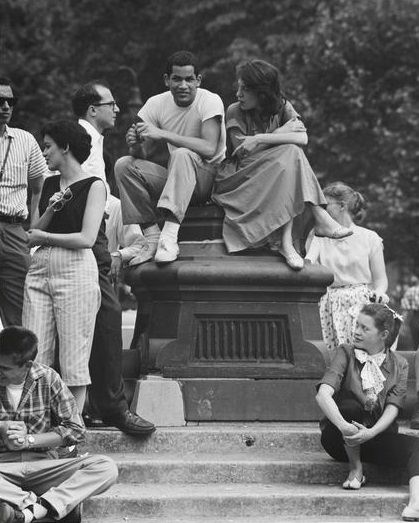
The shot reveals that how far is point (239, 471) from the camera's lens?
849cm

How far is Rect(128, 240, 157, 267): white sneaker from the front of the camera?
992cm

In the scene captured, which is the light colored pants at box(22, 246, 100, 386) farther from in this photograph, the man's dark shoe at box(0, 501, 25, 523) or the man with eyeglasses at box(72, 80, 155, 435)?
the man's dark shoe at box(0, 501, 25, 523)

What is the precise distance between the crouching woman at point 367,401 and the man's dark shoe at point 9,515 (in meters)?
1.91

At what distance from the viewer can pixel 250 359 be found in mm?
9672

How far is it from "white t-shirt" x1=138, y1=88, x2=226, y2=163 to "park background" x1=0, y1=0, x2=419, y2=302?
50.9ft

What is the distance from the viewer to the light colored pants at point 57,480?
7.42 metres

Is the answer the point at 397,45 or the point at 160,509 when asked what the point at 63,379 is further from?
the point at 397,45

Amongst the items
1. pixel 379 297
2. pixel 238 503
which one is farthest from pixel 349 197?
pixel 238 503

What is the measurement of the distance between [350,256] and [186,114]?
1.58m

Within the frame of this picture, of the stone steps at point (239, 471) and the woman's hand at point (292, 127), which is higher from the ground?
the woman's hand at point (292, 127)

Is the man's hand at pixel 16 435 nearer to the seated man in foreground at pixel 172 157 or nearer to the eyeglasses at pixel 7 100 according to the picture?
the seated man in foreground at pixel 172 157

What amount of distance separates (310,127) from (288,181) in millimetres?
17077

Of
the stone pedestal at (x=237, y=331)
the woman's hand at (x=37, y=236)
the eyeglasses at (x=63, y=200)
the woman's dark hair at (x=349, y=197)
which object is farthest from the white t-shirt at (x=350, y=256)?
the woman's hand at (x=37, y=236)

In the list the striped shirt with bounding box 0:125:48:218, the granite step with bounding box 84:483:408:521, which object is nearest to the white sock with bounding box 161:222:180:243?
the striped shirt with bounding box 0:125:48:218
